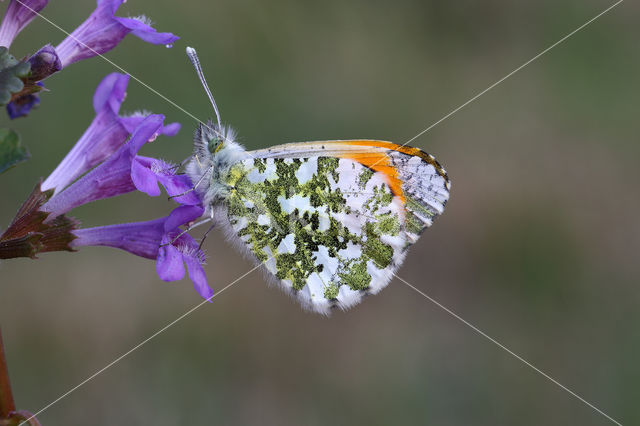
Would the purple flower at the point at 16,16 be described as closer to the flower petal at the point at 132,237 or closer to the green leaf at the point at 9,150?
the green leaf at the point at 9,150

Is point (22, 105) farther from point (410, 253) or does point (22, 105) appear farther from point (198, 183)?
point (410, 253)

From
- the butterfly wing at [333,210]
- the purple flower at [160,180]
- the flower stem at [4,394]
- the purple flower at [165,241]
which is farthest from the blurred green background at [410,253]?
the flower stem at [4,394]

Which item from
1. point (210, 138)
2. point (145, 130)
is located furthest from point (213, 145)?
point (145, 130)

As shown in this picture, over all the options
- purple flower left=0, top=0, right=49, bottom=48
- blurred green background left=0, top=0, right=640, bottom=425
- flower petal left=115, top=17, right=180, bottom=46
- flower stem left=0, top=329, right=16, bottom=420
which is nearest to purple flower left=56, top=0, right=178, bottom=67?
flower petal left=115, top=17, right=180, bottom=46

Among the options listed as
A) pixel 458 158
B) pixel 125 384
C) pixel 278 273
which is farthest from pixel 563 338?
pixel 278 273

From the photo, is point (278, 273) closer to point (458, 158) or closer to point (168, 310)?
point (168, 310)
